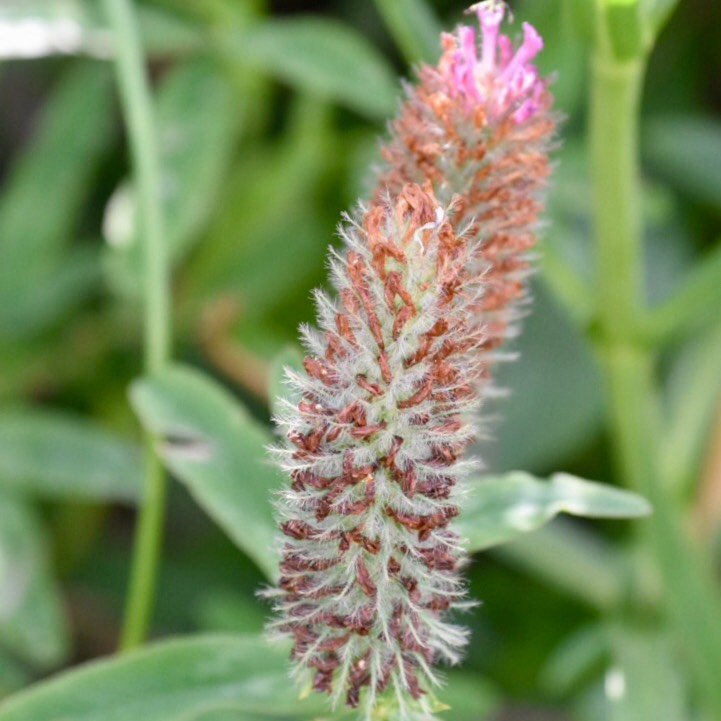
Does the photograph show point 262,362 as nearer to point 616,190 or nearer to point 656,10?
point 616,190

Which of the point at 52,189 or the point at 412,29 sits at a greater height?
the point at 52,189

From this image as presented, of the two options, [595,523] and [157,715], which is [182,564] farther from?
[157,715]

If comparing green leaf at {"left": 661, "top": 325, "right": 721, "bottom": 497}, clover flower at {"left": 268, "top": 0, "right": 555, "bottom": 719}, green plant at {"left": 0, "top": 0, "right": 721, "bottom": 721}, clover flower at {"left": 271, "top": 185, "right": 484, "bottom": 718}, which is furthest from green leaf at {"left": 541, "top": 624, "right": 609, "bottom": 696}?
clover flower at {"left": 271, "top": 185, "right": 484, "bottom": 718}

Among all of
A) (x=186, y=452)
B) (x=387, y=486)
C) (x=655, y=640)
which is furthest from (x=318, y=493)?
(x=655, y=640)

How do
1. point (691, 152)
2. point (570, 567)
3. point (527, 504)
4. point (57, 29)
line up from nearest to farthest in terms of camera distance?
point (527, 504)
point (57, 29)
point (570, 567)
point (691, 152)

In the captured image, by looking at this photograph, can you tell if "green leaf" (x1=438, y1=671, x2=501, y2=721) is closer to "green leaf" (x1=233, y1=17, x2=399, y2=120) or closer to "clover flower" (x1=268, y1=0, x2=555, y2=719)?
"clover flower" (x1=268, y1=0, x2=555, y2=719)

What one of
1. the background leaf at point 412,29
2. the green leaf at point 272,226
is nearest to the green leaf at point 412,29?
the background leaf at point 412,29

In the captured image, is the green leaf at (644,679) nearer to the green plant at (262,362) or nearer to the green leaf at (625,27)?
the green plant at (262,362)

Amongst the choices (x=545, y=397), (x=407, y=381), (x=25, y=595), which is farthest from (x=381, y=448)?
(x=545, y=397)
